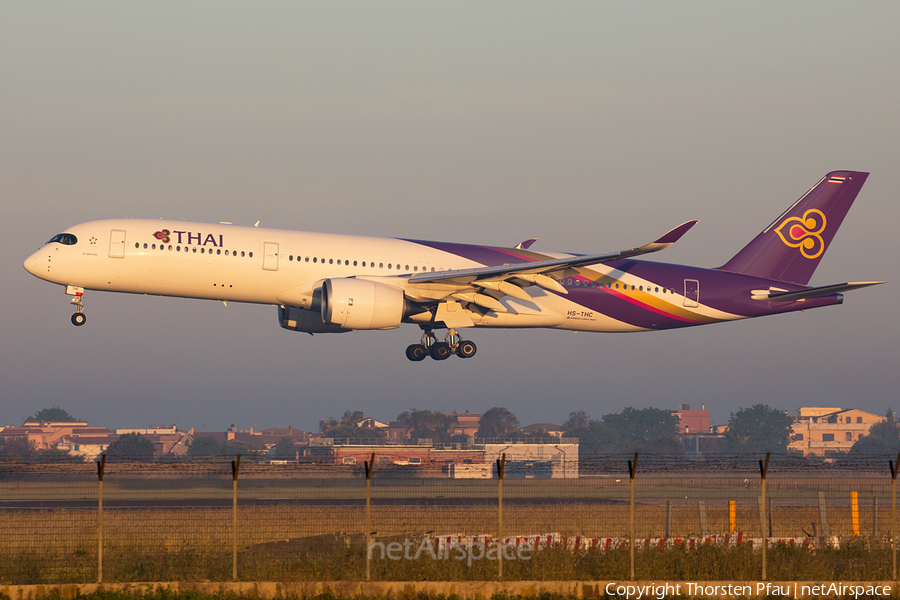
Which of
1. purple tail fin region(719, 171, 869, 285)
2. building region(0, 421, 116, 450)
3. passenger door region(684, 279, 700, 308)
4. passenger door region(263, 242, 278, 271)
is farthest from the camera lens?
building region(0, 421, 116, 450)

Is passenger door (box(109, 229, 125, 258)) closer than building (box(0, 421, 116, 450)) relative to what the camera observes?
Yes

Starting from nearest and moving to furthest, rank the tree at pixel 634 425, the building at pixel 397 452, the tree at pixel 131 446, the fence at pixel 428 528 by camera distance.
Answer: the fence at pixel 428 528 < the building at pixel 397 452 < the tree at pixel 131 446 < the tree at pixel 634 425

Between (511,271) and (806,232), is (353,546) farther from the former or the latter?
(806,232)

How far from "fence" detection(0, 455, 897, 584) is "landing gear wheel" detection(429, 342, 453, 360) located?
27.4 feet

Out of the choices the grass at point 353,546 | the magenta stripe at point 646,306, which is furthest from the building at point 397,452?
the grass at point 353,546

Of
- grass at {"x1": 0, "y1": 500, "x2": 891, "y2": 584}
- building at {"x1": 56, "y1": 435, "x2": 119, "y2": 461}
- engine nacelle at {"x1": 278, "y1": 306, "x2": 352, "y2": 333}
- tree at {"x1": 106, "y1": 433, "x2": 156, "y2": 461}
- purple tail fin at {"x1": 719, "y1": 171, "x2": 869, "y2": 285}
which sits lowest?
grass at {"x1": 0, "y1": 500, "x2": 891, "y2": 584}

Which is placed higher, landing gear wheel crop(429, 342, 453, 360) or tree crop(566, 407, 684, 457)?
landing gear wheel crop(429, 342, 453, 360)

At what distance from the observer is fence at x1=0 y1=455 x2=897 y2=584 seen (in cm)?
1802

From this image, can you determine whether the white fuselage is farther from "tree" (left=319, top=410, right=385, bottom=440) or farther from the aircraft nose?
"tree" (left=319, top=410, right=385, bottom=440)

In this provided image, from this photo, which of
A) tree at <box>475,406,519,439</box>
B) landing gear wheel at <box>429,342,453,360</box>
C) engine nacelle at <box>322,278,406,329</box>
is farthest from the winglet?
tree at <box>475,406,519,439</box>

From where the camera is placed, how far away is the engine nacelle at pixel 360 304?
37625 millimetres

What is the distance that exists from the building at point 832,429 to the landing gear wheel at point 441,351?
3227 centimetres

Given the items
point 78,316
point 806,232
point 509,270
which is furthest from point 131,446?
point 806,232

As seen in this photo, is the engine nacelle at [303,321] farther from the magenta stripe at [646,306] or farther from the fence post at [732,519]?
the fence post at [732,519]
